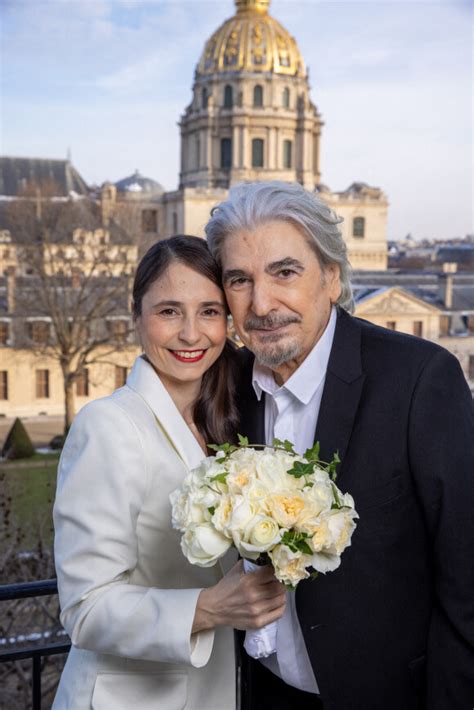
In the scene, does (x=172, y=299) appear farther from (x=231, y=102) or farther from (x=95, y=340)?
(x=231, y=102)

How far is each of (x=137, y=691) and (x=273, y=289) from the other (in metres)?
1.44

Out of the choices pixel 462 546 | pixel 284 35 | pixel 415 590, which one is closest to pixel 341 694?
pixel 415 590

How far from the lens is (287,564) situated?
215 centimetres

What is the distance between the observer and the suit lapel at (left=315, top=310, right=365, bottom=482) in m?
2.80

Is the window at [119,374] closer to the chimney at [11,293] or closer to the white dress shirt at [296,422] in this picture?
the chimney at [11,293]

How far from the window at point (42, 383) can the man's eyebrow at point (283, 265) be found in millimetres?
29373

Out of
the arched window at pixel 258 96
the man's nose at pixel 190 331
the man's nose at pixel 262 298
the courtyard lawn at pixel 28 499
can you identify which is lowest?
the courtyard lawn at pixel 28 499

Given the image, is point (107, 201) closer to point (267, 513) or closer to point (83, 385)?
point (83, 385)

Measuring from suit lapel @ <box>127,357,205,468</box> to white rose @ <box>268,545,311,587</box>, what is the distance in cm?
64

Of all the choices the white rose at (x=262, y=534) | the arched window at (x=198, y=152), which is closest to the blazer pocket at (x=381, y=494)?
the white rose at (x=262, y=534)

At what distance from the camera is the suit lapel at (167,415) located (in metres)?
2.73

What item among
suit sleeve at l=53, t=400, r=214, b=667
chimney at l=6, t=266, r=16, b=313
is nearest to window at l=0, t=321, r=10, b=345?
chimney at l=6, t=266, r=16, b=313

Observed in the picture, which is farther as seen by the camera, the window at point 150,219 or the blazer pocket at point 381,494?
the window at point 150,219

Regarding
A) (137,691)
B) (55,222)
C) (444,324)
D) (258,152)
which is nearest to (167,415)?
(137,691)
